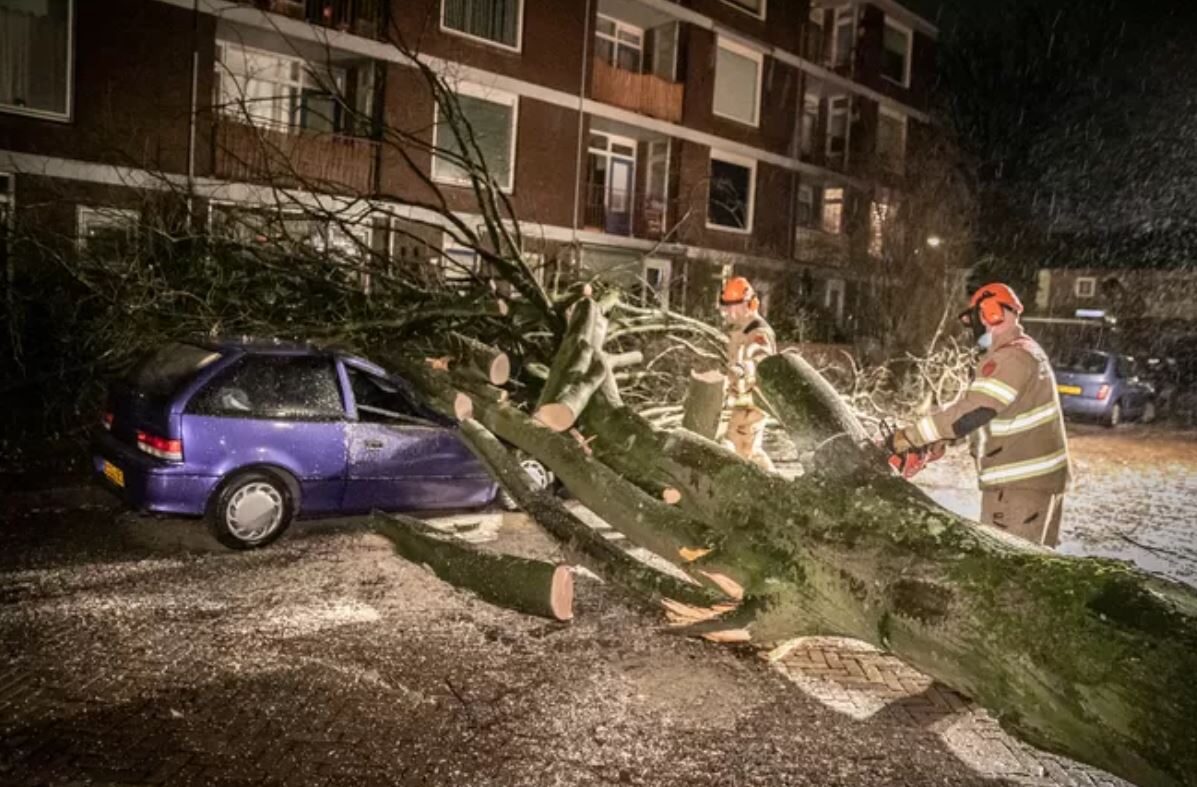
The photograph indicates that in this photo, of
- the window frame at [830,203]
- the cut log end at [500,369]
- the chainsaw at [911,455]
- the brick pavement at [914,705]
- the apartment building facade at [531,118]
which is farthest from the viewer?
the window frame at [830,203]

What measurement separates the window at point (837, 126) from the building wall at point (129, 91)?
18978mm

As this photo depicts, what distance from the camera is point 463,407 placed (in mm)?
6055

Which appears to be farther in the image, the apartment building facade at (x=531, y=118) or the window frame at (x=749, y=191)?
the window frame at (x=749, y=191)

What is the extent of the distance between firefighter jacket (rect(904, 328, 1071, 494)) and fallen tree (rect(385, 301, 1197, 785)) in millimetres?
1018

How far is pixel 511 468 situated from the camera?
545 centimetres

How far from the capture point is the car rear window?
5902mm

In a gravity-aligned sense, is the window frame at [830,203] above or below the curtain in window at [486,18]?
below

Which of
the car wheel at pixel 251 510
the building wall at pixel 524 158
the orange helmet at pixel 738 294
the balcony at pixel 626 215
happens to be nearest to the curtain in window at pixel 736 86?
the balcony at pixel 626 215

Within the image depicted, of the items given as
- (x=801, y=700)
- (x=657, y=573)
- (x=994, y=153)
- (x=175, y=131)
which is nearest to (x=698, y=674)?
(x=801, y=700)

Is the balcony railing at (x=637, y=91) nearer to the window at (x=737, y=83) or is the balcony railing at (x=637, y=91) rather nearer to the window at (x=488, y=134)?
the window at (x=737, y=83)

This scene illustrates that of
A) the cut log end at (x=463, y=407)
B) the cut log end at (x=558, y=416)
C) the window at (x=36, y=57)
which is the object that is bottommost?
the cut log end at (x=463, y=407)

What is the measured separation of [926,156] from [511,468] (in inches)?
829

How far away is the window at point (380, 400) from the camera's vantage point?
6.53 metres

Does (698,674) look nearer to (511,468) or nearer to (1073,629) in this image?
(511,468)
